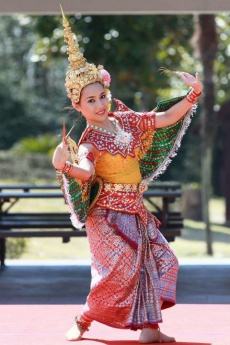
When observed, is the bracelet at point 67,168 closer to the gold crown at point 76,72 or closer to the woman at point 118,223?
the woman at point 118,223

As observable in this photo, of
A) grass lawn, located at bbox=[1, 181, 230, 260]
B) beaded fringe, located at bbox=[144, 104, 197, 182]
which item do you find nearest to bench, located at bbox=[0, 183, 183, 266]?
beaded fringe, located at bbox=[144, 104, 197, 182]

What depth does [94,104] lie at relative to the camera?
699 cm

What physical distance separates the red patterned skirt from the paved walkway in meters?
1.99

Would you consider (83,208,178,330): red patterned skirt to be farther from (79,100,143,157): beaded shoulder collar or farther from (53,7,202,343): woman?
(79,100,143,157): beaded shoulder collar

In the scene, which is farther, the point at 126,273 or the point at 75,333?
the point at 75,333

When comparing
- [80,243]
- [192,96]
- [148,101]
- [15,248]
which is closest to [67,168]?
[192,96]

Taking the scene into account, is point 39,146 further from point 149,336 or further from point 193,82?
point 149,336

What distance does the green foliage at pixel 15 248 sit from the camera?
18655mm

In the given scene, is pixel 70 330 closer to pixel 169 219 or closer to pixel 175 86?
pixel 169 219

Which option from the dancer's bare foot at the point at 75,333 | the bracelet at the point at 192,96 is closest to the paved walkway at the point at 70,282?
the dancer's bare foot at the point at 75,333

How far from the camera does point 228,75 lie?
37.1 meters

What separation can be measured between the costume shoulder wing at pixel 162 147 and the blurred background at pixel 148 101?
11.0 metres

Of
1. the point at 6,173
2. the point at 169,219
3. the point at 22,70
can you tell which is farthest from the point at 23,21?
the point at 169,219

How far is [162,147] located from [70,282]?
3.10 meters
